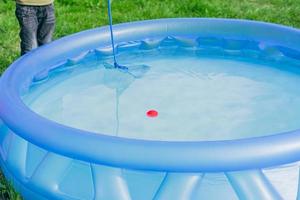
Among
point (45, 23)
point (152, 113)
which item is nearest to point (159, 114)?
point (152, 113)

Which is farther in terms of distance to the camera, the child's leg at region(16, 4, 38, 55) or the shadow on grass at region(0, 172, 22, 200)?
the child's leg at region(16, 4, 38, 55)

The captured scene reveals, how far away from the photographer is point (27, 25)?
12.0 ft

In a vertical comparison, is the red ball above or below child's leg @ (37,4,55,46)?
below

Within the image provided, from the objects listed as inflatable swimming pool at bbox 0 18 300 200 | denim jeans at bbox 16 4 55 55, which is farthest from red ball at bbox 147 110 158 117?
denim jeans at bbox 16 4 55 55

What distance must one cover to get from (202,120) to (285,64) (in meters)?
0.98

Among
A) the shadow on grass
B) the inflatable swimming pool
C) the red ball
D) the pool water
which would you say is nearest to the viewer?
the inflatable swimming pool

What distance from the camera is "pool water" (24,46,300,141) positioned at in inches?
126

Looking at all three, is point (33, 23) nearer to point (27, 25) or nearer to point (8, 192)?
point (27, 25)

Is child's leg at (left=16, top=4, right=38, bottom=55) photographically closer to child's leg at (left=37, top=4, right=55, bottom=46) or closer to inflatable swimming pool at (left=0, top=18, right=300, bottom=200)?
child's leg at (left=37, top=4, right=55, bottom=46)

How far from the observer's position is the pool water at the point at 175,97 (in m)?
3.19

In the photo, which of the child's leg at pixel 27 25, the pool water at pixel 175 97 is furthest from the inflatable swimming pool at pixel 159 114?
the child's leg at pixel 27 25

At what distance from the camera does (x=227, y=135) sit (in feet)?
10.1

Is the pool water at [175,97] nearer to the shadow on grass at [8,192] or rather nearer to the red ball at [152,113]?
the red ball at [152,113]

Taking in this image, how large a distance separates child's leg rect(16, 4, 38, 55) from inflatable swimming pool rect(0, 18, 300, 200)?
0.18 meters
